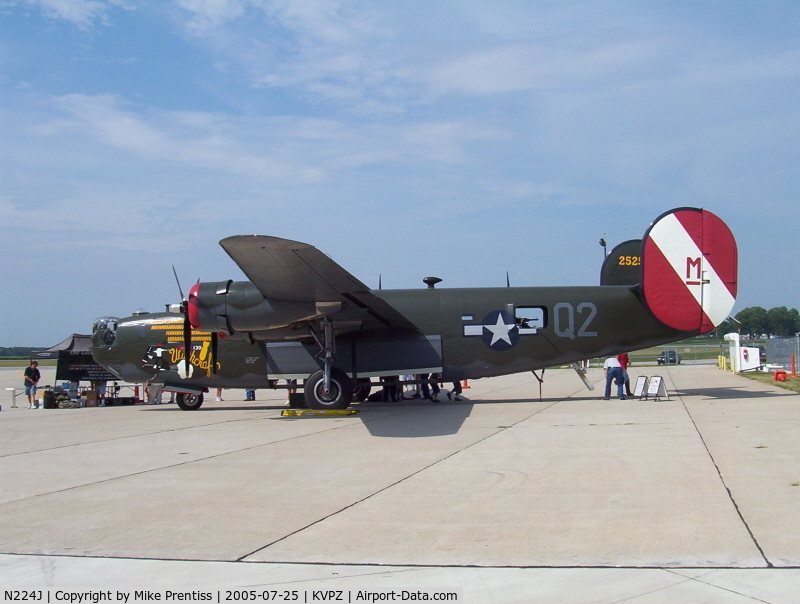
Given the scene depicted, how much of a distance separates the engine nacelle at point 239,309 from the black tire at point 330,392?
1.39 meters

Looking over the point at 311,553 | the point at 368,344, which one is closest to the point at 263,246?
the point at 368,344

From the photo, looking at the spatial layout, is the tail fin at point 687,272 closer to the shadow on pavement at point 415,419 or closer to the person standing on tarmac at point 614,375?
the person standing on tarmac at point 614,375

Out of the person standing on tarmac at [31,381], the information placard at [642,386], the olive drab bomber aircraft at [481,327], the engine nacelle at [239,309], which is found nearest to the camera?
the engine nacelle at [239,309]

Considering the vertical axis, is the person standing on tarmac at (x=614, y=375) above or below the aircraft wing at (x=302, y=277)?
below

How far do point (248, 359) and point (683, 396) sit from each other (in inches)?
432

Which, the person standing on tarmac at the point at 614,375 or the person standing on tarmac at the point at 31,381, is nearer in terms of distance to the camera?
the person standing on tarmac at the point at 614,375

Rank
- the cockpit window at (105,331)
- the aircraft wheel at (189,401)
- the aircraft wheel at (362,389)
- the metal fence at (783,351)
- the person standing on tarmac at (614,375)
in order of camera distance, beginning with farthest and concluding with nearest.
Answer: the metal fence at (783,351), the aircraft wheel at (189,401), the cockpit window at (105,331), the person standing on tarmac at (614,375), the aircraft wheel at (362,389)

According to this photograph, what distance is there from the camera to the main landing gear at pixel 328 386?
15.3 meters

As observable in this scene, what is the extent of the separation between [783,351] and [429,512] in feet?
95.3

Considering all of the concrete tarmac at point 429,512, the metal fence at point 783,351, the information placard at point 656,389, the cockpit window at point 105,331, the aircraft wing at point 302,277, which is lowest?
the concrete tarmac at point 429,512

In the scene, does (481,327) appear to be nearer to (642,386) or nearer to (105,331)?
(642,386)

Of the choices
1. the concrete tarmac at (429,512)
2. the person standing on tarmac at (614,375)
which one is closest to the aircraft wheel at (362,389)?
the concrete tarmac at (429,512)

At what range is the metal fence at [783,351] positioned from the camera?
2820cm

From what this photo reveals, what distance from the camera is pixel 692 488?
259 inches
